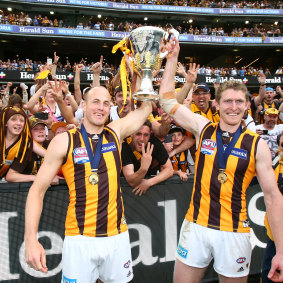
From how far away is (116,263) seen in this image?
2.24 meters

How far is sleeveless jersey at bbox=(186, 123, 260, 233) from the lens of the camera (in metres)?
2.35

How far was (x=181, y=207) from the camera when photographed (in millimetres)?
3383

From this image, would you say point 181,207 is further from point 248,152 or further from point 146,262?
point 248,152

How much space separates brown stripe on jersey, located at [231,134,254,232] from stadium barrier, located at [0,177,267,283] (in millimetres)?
1026

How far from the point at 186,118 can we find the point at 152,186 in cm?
102

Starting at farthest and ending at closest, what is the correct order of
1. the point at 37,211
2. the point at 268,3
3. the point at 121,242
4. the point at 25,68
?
the point at 268,3 < the point at 25,68 < the point at 121,242 < the point at 37,211

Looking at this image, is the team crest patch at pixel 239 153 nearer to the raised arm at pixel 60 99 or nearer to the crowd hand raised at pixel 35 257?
the crowd hand raised at pixel 35 257

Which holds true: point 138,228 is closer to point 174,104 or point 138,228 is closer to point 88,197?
point 88,197

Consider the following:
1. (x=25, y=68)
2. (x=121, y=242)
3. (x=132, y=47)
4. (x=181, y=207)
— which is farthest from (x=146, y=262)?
(x=25, y=68)

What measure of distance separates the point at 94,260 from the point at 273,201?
1.43 metres

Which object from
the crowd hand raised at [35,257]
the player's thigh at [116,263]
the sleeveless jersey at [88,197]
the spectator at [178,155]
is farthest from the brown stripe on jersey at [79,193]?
the spectator at [178,155]

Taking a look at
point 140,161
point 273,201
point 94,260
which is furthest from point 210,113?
point 94,260

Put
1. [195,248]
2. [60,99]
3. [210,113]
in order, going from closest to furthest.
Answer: [195,248] < [60,99] < [210,113]

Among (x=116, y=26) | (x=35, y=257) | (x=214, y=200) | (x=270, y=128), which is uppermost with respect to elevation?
(x=116, y=26)
